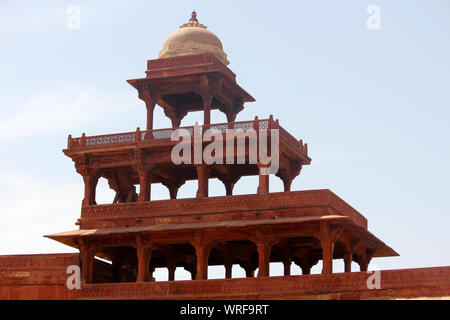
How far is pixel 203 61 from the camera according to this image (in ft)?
144

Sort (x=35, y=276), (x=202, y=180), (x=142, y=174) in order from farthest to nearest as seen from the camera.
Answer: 1. (x=142, y=174)
2. (x=202, y=180)
3. (x=35, y=276)

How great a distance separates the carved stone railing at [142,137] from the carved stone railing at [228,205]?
7.72 feet

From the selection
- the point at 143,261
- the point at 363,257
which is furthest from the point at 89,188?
the point at 363,257

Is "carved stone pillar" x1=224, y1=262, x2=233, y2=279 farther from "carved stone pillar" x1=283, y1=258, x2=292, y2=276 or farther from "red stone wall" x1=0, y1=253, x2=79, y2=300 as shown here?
"red stone wall" x1=0, y1=253, x2=79, y2=300

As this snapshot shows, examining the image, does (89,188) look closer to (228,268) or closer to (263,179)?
(228,268)

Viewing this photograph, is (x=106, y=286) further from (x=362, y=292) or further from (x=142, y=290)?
(x=362, y=292)

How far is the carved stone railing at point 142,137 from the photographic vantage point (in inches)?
1639

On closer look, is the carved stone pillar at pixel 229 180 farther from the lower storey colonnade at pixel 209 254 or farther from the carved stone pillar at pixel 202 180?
the carved stone pillar at pixel 202 180

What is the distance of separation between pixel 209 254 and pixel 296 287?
6.37 meters

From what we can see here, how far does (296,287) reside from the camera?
37656 mm

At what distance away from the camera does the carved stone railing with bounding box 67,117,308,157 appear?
4162 cm

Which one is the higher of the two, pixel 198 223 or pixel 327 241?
pixel 198 223

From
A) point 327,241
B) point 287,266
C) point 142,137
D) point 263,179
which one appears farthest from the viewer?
point 287,266
